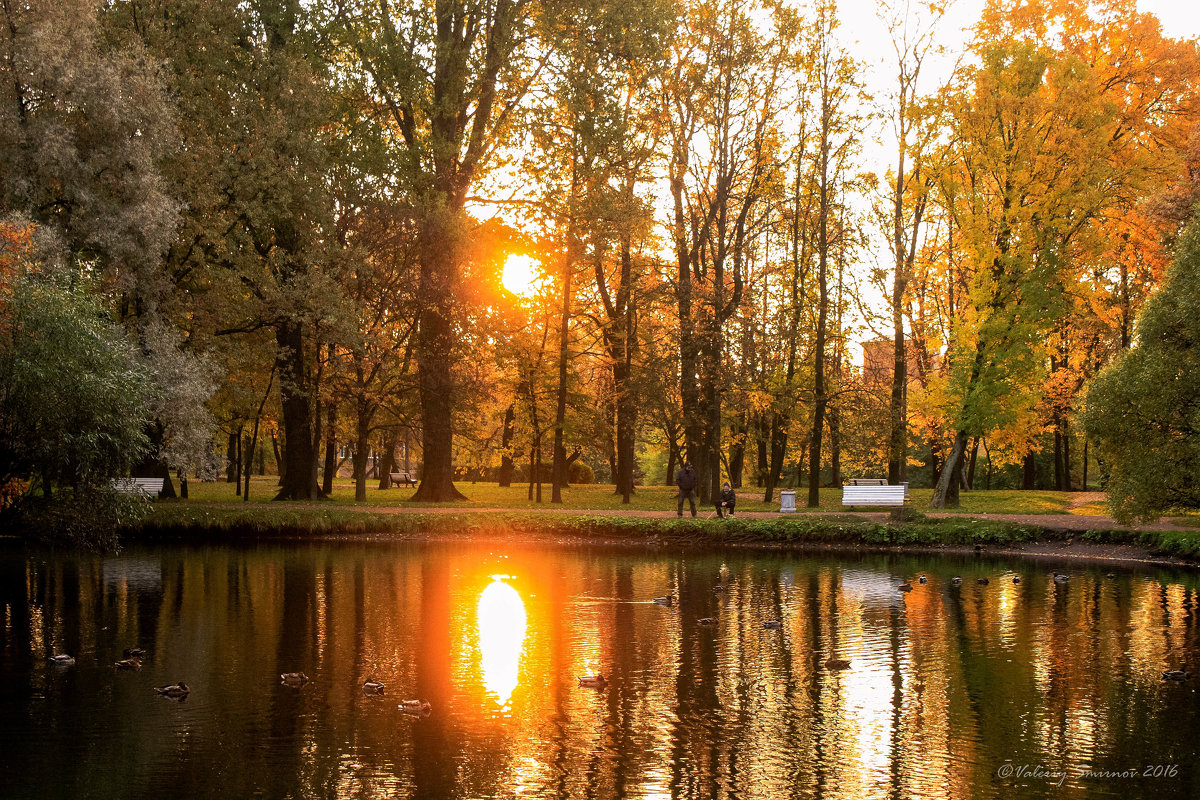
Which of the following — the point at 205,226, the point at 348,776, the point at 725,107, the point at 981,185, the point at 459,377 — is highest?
the point at 725,107

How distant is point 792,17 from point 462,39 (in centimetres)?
1251

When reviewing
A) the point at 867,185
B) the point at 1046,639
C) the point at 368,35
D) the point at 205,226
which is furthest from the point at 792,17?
the point at 1046,639

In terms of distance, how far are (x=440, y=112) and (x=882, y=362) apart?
37.5m

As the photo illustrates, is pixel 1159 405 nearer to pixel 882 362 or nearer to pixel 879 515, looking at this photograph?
pixel 879 515

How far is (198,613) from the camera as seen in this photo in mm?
18391

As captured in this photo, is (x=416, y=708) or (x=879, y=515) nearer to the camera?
(x=416, y=708)

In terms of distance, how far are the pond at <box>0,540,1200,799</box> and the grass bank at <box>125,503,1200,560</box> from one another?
6.77 m

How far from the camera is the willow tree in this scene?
3481 cm

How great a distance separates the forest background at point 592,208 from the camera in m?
32.0

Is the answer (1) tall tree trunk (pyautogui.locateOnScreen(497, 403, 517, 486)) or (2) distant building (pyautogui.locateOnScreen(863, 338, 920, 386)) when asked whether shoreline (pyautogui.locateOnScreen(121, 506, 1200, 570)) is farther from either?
(1) tall tree trunk (pyautogui.locateOnScreen(497, 403, 517, 486))

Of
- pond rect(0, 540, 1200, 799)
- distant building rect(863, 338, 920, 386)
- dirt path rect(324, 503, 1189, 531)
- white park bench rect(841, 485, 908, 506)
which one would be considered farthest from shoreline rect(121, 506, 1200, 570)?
distant building rect(863, 338, 920, 386)

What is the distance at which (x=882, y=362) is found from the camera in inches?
2490

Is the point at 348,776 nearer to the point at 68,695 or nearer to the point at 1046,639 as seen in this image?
the point at 68,695

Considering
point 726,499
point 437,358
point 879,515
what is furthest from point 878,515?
point 437,358
